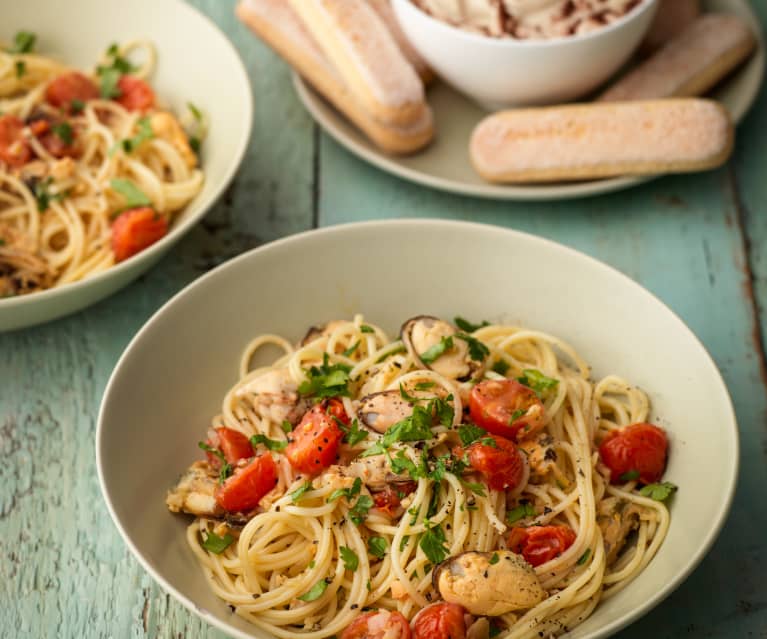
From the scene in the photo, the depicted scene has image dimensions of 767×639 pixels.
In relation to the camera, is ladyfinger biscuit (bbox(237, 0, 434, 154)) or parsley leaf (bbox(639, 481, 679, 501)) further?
ladyfinger biscuit (bbox(237, 0, 434, 154))

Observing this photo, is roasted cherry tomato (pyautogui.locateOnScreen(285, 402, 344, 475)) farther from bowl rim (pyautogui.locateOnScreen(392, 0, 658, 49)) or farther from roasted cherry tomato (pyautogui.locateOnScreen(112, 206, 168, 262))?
bowl rim (pyautogui.locateOnScreen(392, 0, 658, 49))

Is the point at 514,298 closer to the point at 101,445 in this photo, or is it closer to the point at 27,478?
the point at 101,445

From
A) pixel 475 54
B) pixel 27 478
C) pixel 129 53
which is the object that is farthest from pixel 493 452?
pixel 129 53

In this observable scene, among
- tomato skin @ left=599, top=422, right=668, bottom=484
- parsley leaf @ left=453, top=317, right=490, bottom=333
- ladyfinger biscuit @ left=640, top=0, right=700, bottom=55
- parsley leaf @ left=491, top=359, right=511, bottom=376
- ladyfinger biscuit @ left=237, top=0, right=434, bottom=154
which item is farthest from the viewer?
ladyfinger biscuit @ left=640, top=0, right=700, bottom=55

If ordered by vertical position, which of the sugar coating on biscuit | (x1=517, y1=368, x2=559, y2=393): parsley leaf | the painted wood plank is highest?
the sugar coating on biscuit

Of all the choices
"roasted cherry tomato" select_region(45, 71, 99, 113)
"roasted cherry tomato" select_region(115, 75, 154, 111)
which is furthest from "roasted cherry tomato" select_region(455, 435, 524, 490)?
"roasted cherry tomato" select_region(45, 71, 99, 113)

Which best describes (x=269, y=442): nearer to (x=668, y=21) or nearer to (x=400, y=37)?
(x=400, y=37)
